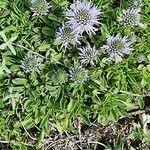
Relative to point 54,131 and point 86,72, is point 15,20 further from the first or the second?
point 54,131

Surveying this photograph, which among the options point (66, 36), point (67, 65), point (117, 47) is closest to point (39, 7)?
point (66, 36)

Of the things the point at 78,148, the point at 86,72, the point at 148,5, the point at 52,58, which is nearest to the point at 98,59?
the point at 86,72

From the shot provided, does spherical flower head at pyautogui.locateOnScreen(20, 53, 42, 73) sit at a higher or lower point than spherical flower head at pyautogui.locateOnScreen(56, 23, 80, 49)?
lower

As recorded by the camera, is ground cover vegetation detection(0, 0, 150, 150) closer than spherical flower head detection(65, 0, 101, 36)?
No

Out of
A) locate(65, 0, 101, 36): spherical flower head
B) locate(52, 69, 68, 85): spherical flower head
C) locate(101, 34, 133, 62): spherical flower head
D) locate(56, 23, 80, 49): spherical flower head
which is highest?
locate(65, 0, 101, 36): spherical flower head

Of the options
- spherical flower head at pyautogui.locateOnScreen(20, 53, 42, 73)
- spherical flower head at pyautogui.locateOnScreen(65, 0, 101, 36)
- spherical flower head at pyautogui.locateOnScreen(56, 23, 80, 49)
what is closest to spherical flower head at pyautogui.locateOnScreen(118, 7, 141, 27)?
spherical flower head at pyautogui.locateOnScreen(65, 0, 101, 36)

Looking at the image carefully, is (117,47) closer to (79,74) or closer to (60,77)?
(79,74)

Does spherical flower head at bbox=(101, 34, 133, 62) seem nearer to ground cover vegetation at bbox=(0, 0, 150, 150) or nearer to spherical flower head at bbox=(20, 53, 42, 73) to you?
ground cover vegetation at bbox=(0, 0, 150, 150)
